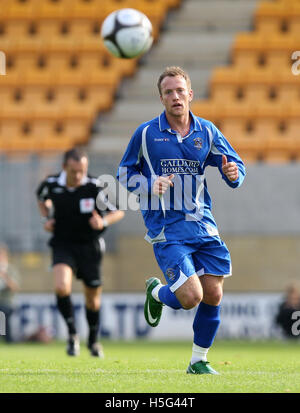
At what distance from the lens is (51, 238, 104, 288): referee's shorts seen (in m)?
9.13

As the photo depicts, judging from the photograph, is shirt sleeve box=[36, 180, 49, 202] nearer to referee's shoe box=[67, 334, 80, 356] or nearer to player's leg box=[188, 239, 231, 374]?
referee's shoe box=[67, 334, 80, 356]

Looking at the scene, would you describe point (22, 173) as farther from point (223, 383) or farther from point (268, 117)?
point (223, 383)

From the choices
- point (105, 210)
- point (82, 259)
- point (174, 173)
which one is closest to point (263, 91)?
point (105, 210)

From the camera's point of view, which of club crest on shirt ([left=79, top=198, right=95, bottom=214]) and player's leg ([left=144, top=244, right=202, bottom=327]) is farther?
club crest on shirt ([left=79, top=198, right=95, bottom=214])

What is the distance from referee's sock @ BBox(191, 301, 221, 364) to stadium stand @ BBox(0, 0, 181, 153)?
10.5 metres

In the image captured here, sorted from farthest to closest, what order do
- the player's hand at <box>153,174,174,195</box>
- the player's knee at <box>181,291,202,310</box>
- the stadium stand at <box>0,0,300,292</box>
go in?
1. the stadium stand at <box>0,0,300,292</box>
2. the player's knee at <box>181,291,202,310</box>
3. the player's hand at <box>153,174,174,195</box>

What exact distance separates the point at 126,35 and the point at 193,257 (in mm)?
5023

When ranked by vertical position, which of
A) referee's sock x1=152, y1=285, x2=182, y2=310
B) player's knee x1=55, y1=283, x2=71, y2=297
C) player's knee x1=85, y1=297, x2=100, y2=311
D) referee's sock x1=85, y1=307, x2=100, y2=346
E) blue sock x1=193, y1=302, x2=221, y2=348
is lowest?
referee's sock x1=85, y1=307, x2=100, y2=346

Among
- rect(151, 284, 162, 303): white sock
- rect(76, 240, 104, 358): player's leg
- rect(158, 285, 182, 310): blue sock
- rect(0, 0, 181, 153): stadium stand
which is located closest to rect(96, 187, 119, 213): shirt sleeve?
rect(76, 240, 104, 358): player's leg

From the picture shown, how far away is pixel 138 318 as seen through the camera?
48.0 ft

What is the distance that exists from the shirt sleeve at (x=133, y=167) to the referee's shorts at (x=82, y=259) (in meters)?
3.05

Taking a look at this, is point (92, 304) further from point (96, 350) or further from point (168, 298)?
point (168, 298)

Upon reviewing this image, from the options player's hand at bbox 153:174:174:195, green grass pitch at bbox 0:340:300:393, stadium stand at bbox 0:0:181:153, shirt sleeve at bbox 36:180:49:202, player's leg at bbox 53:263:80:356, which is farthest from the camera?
stadium stand at bbox 0:0:181:153

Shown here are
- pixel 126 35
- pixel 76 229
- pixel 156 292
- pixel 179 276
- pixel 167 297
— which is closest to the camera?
pixel 179 276
